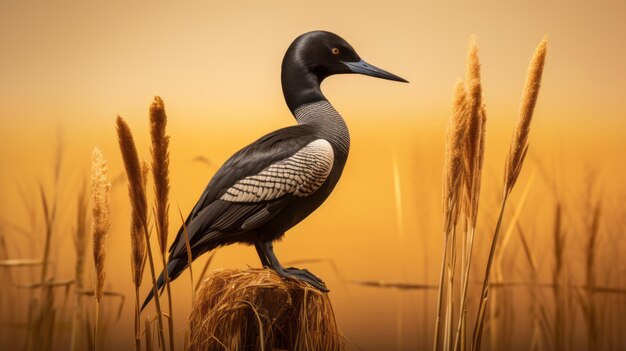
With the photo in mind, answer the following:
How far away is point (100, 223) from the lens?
5.07 feet

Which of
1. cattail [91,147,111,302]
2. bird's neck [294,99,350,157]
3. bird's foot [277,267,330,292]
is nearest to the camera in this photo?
cattail [91,147,111,302]

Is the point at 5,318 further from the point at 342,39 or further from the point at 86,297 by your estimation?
the point at 342,39

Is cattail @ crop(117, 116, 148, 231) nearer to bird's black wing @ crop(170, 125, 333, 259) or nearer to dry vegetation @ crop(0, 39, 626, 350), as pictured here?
dry vegetation @ crop(0, 39, 626, 350)

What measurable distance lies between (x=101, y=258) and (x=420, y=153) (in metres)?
0.95

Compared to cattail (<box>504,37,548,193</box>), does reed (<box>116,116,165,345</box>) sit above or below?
below

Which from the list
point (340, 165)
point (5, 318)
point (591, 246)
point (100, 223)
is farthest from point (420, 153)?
point (5, 318)

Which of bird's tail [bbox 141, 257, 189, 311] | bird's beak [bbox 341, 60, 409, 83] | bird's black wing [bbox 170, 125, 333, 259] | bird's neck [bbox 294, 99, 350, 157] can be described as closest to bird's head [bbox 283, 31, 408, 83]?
bird's beak [bbox 341, 60, 409, 83]

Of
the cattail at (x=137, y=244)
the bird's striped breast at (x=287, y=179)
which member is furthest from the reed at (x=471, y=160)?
the cattail at (x=137, y=244)

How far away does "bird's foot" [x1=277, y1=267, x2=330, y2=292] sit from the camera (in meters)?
1.79

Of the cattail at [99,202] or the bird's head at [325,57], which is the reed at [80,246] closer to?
the cattail at [99,202]

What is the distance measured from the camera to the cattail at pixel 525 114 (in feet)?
4.87

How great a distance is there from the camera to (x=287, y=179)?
1850mm

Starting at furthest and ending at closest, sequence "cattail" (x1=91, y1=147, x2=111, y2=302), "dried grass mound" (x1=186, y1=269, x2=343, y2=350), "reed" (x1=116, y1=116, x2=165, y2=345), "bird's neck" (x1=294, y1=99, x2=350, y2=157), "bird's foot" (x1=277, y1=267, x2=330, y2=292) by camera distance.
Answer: "bird's neck" (x1=294, y1=99, x2=350, y2=157) → "bird's foot" (x1=277, y1=267, x2=330, y2=292) → "dried grass mound" (x1=186, y1=269, x2=343, y2=350) → "cattail" (x1=91, y1=147, x2=111, y2=302) → "reed" (x1=116, y1=116, x2=165, y2=345)

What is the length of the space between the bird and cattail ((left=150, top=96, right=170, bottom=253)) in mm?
313
